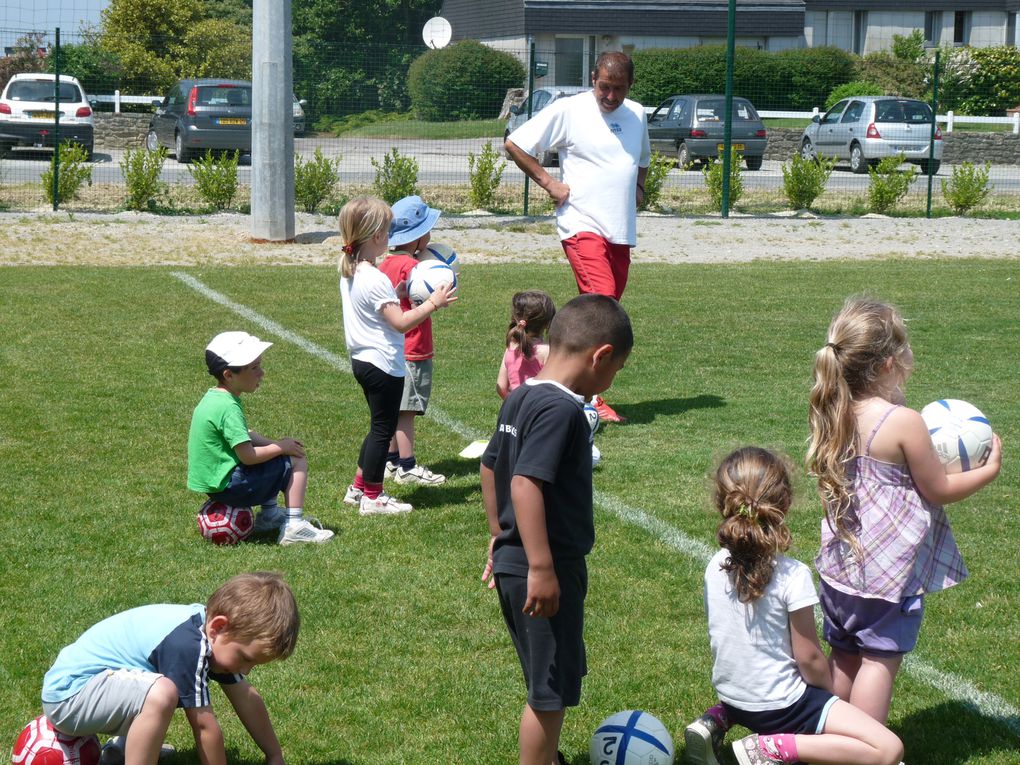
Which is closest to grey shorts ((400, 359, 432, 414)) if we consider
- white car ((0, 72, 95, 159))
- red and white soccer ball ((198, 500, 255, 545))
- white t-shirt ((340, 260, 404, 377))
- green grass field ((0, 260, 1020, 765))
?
green grass field ((0, 260, 1020, 765))

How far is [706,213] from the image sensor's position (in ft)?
68.7

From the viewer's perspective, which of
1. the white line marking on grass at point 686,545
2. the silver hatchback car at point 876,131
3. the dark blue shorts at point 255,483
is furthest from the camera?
the silver hatchback car at point 876,131

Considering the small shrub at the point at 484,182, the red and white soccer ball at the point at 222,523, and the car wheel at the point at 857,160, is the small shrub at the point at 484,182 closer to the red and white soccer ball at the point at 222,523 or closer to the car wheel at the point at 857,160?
the car wheel at the point at 857,160

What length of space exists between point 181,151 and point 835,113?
14827 mm

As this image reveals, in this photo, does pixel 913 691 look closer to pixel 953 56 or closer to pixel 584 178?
pixel 584 178

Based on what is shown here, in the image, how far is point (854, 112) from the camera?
2808cm

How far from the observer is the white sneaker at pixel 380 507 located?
6.12 metres

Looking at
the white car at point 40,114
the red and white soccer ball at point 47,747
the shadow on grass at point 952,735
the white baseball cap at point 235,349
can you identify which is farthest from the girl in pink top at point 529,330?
the white car at point 40,114

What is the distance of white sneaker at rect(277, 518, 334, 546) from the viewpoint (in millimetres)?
5625

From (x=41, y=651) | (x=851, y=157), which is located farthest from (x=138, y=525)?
(x=851, y=157)

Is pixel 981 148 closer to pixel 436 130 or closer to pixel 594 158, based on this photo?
pixel 436 130

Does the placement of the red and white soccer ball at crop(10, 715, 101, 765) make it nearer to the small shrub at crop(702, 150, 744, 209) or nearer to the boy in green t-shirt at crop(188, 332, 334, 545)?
the boy in green t-shirt at crop(188, 332, 334, 545)

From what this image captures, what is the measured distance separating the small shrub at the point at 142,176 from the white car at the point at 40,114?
20.4 feet

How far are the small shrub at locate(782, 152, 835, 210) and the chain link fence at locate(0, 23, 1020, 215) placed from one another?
0.08m
